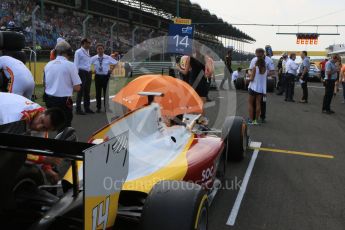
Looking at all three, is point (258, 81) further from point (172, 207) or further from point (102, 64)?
point (172, 207)

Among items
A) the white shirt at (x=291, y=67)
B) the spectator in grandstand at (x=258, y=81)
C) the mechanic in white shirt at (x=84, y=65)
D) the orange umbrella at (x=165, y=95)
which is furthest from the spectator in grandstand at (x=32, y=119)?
the white shirt at (x=291, y=67)

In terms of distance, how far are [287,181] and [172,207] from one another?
2687 millimetres

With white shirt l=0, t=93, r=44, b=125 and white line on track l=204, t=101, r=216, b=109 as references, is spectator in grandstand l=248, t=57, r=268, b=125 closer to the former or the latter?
white line on track l=204, t=101, r=216, b=109

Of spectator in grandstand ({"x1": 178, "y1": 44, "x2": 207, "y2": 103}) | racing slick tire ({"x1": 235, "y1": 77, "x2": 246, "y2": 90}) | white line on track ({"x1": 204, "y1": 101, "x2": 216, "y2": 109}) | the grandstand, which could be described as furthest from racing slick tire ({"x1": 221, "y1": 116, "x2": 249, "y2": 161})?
racing slick tire ({"x1": 235, "y1": 77, "x2": 246, "y2": 90})

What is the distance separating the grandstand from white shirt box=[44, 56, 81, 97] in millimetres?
7801

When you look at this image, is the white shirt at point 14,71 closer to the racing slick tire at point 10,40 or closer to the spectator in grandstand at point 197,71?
the racing slick tire at point 10,40

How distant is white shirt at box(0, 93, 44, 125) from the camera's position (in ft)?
10.4

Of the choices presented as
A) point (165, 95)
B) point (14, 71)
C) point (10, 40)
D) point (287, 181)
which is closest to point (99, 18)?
point (10, 40)

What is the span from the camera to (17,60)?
15.6ft

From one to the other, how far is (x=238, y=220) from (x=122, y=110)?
1.74 metres

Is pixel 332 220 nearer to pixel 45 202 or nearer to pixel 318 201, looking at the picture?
pixel 318 201

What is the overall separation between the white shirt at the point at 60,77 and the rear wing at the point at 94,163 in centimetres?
310

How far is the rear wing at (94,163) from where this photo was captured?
6.73 ft

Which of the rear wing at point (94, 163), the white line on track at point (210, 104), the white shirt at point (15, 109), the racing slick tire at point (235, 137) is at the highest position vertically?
the white shirt at point (15, 109)
